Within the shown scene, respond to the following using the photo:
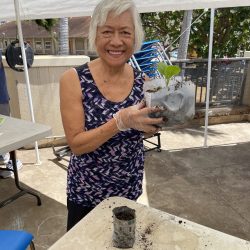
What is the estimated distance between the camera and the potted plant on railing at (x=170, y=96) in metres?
1.14

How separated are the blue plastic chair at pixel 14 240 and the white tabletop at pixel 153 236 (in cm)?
66

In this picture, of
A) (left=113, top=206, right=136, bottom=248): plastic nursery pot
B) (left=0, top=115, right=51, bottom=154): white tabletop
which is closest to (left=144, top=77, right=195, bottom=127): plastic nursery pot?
(left=113, top=206, right=136, bottom=248): plastic nursery pot

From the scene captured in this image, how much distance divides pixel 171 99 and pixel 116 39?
16.8 inches

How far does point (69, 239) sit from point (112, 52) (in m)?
0.86

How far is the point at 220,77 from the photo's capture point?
6.44 m

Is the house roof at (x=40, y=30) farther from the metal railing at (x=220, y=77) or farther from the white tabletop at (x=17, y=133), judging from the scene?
the white tabletop at (x=17, y=133)

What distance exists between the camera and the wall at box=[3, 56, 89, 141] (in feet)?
16.0

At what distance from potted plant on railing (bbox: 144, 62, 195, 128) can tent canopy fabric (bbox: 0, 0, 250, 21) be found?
7.35 feet

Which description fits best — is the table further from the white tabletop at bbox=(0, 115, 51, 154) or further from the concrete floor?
the concrete floor

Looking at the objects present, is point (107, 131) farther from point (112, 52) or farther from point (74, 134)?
point (112, 52)

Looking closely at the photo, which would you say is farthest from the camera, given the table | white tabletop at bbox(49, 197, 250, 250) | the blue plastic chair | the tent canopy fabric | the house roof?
the house roof

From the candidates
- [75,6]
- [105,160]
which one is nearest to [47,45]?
[75,6]

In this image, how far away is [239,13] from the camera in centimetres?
1014

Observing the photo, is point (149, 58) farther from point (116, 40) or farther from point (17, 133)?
point (116, 40)
